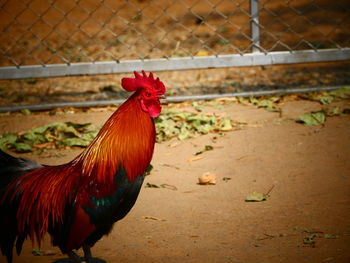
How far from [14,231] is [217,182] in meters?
1.59

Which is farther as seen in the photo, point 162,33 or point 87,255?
point 162,33

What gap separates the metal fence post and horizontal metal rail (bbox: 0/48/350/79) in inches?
4.1

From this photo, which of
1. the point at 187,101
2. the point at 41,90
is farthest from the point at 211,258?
the point at 41,90

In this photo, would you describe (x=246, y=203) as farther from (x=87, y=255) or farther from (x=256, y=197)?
(x=87, y=255)

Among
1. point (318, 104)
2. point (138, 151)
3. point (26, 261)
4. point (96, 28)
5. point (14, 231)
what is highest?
point (96, 28)

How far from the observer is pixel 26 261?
2.97m

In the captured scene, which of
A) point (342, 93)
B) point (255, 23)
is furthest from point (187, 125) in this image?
point (342, 93)

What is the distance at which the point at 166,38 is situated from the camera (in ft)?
23.2

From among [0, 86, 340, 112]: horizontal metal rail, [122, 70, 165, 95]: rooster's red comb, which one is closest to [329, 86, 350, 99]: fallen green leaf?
[0, 86, 340, 112]: horizontal metal rail

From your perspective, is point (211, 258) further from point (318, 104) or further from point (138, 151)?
point (318, 104)

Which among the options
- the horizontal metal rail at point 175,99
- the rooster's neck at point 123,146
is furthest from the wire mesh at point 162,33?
the rooster's neck at point 123,146

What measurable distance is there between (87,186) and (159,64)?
2.51 meters

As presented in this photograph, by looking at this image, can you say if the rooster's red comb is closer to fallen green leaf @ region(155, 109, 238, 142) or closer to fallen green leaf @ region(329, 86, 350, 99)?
fallen green leaf @ region(155, 109, 238, 142)

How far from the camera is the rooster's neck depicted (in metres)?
2.68
